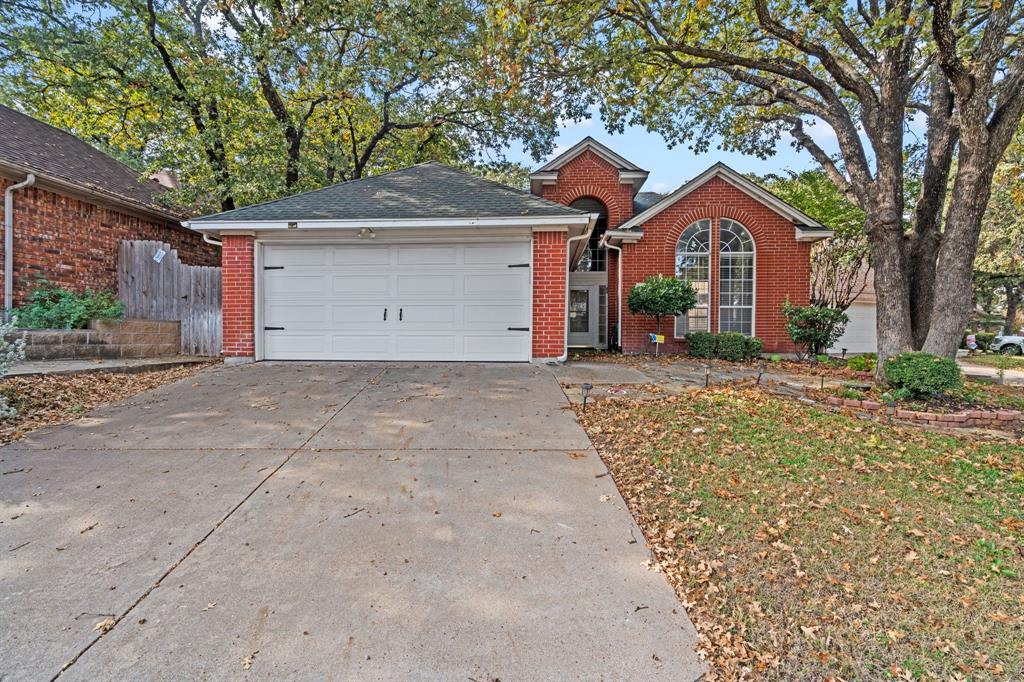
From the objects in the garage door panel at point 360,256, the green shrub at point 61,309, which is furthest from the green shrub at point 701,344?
the green shrub at point 61,309

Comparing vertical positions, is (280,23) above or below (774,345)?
above

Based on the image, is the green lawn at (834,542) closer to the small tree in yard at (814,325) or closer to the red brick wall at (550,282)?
the red brick wall at (550,282)

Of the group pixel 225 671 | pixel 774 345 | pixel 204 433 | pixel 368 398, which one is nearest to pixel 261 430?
pixel 204 433

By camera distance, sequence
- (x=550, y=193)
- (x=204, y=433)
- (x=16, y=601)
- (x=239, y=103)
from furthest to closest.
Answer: (x=550, y=193)
(x=239, y=103)
(x=204, y=433)
(x=16, y=601)

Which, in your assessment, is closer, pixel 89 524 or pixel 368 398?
pixel 89 524

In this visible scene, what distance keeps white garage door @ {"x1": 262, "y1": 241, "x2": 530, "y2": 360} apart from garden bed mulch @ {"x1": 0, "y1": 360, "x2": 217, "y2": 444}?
200 centimetres

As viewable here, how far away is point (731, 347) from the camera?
36.6 ft

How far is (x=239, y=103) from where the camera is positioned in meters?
12.2

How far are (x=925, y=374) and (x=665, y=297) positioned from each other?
19.3ft

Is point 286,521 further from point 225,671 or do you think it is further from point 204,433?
point 204,433

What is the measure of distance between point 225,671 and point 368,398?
13.3 feet

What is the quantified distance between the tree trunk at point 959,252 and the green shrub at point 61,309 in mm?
13760

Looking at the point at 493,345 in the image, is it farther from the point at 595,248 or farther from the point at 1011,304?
the point at 1011,304

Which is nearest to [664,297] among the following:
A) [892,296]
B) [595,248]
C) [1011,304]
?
[595,248]
